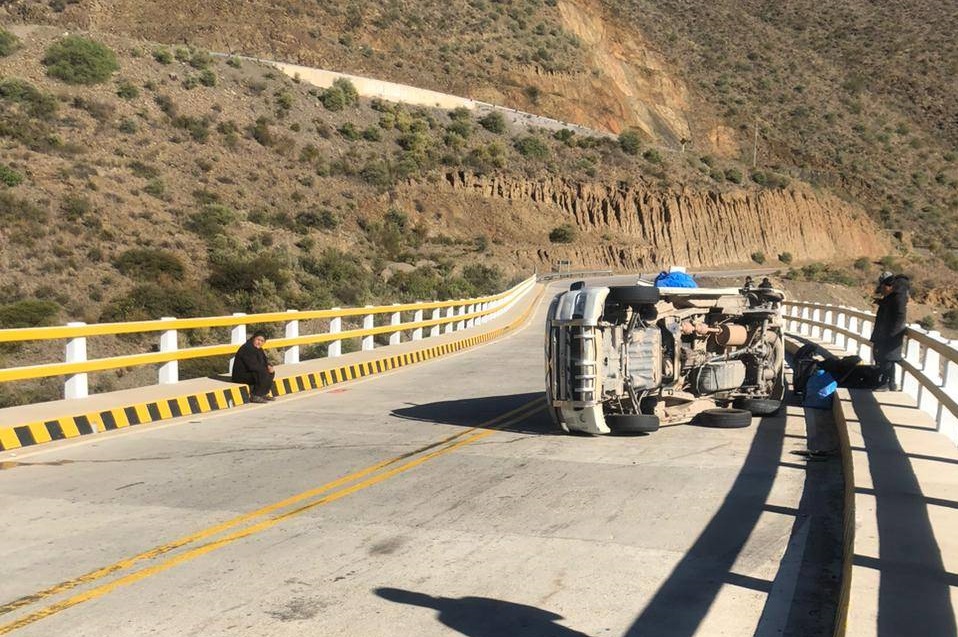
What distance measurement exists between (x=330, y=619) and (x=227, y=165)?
215 feet

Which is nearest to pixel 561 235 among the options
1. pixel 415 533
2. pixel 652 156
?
pixel 652 156

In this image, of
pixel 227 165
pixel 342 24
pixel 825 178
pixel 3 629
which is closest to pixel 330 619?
pixel 3 629

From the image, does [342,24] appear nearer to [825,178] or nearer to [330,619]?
[825,178]

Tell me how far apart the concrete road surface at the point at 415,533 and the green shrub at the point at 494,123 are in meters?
79.3

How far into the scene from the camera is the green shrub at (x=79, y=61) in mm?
71250

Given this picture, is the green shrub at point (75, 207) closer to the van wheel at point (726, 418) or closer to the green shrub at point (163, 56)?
the green shrub at point (163, 56)

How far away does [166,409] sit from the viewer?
13.9m

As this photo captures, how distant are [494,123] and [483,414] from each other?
77843 mm

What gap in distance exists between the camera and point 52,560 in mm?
6840

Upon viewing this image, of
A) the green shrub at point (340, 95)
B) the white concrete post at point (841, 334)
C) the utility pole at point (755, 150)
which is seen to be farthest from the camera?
the utility pole at point (755, 150)

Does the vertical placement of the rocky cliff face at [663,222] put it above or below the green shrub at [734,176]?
below

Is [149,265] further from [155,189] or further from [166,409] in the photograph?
[166,409]

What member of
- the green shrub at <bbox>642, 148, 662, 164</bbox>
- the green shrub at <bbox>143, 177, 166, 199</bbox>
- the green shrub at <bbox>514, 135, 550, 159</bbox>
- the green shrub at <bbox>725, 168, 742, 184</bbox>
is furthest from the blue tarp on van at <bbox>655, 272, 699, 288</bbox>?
the green shrub at <bbox>725, 168, 742, 184</bbox>

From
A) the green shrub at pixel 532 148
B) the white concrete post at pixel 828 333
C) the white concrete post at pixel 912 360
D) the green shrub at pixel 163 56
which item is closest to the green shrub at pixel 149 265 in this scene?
the white concrete post at pixel 828 333
